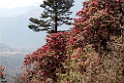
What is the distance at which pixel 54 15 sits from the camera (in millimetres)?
24391

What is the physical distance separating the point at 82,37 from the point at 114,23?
1.24 m

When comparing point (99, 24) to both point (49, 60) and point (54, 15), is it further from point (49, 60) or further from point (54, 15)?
point (54, 15)

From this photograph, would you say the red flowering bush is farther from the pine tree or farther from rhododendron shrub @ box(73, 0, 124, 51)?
the pine tree

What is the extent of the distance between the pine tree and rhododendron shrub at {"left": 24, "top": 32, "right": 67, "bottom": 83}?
10.8m

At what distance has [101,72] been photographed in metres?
4.63

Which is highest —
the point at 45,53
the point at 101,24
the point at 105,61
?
the point at 101,24

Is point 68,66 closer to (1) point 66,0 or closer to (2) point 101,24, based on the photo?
(2) point 101,24

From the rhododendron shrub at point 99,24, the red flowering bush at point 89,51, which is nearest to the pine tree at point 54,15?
the red flowering bush at point 89,51

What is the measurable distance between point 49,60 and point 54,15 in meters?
12.3

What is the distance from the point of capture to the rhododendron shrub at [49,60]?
1200 centimetres

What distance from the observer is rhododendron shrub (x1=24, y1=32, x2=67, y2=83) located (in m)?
12.0

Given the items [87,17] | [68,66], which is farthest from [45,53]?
[68,66]

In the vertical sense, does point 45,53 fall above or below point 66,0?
below

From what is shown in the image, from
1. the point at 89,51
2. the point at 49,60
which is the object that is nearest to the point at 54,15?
the point at 49,60
